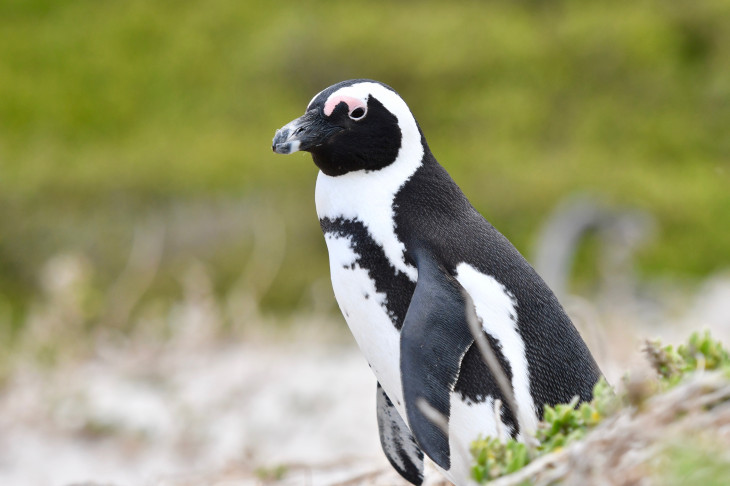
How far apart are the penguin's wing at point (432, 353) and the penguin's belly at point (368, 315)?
0.37 ft

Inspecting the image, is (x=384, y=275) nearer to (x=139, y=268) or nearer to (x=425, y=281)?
(x=425, y=281)

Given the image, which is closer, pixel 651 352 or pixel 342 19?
pixel 651 352

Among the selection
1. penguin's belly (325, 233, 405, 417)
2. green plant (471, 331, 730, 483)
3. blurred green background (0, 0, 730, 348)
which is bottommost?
green plant (471, 331, 730, 483)

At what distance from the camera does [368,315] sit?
1.77 meters

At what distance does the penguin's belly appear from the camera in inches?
69.0

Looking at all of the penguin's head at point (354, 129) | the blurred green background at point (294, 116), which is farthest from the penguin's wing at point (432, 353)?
the blurred green background at point (294, 116)

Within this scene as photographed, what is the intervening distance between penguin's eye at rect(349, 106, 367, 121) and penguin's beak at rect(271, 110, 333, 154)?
0.05 metres

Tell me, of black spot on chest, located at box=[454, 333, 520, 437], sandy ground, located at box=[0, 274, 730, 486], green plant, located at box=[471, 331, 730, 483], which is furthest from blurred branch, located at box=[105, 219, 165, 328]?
green plant, located at box=[471, 331, 730, 483]

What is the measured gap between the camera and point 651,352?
1484 mm

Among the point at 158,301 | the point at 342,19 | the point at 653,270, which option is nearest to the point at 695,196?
the point at 653,270

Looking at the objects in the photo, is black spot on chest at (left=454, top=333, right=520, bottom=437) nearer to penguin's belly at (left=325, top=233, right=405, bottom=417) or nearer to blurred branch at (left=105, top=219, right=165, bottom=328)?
penguin's belly at (left=325, top=233, right=405, bottom=417)

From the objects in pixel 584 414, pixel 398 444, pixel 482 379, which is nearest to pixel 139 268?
pixel 398 444

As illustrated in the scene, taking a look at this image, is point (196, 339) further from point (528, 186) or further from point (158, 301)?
point (528, 186)

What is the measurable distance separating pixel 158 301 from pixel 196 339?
9.09 feet
